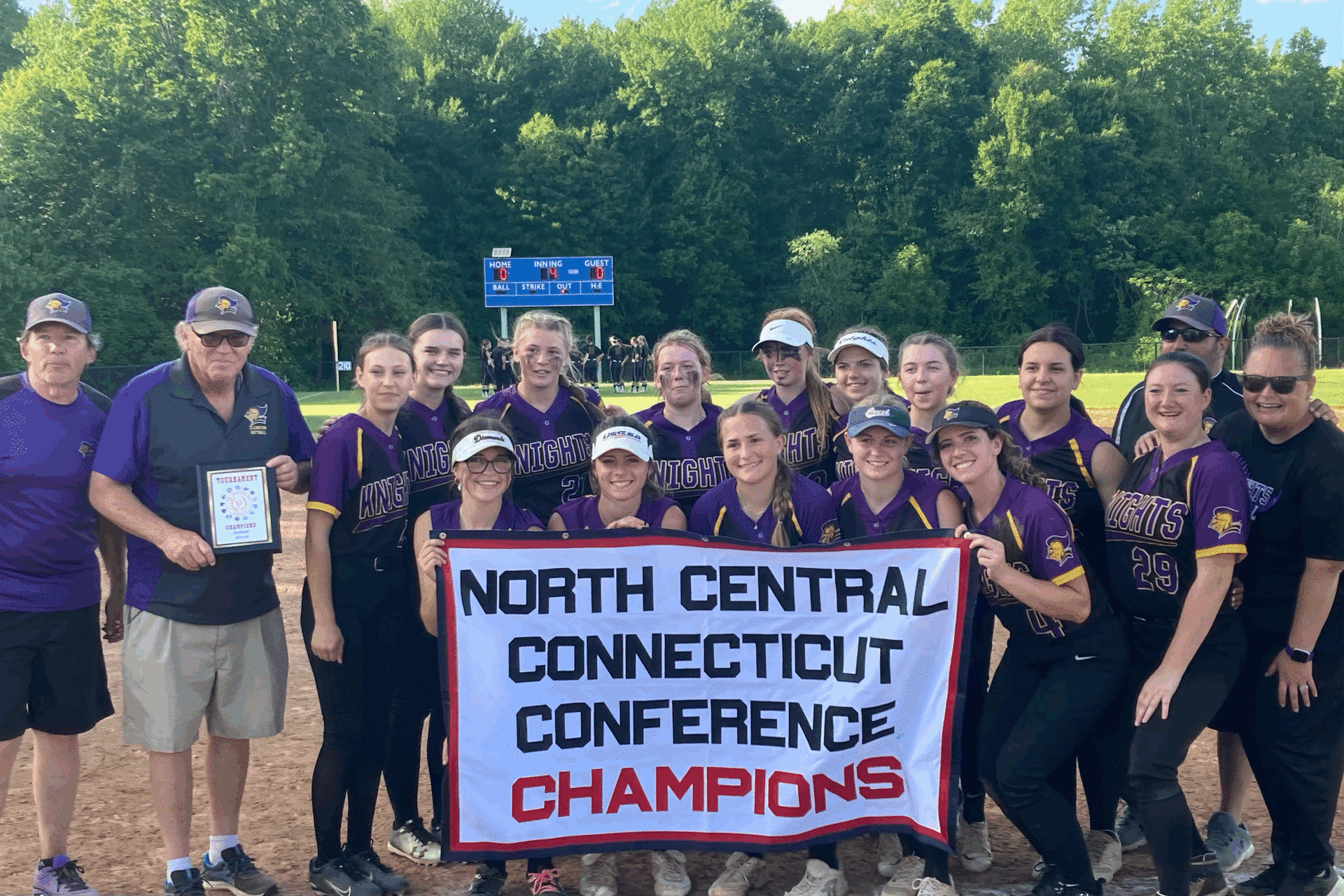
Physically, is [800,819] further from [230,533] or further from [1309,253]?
[1309,253]

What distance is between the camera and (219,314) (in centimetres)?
527

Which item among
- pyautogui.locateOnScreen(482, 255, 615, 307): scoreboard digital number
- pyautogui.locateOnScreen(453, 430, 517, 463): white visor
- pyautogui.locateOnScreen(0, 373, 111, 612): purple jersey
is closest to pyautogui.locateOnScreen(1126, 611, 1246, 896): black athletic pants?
pyautogui.locateOnScreen(453, 430, 517, 463): white visor

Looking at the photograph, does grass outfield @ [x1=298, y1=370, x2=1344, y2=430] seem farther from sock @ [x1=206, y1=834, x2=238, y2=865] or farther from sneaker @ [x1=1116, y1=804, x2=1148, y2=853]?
sock @ [x1=206, y1=834, x2=238, y2=865]

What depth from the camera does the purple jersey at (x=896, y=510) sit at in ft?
17.0

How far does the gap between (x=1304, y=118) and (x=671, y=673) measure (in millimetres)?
78239

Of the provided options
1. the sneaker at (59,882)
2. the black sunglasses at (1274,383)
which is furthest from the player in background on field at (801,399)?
the sneaker at (59,882)

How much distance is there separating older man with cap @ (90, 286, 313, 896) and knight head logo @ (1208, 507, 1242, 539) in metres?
3.95

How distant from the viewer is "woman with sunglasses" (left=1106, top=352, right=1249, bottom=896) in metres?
4.67

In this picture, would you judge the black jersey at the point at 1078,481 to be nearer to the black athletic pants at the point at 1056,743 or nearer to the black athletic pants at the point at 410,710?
the black athletic pants at the point at 1056,743

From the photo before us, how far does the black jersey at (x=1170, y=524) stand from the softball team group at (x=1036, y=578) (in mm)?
10

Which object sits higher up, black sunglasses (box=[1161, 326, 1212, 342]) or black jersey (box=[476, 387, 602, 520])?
black sunglasses (box=[1161, 326, 1212, 342])

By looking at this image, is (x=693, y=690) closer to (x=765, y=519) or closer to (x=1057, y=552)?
(x=765, y=519)

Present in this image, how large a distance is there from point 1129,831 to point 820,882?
68.5 inches

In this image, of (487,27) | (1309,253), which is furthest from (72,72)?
(1309,253)
